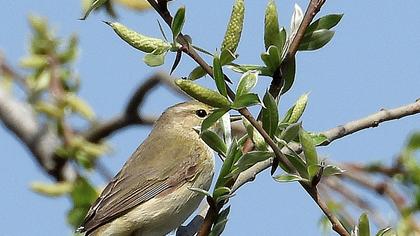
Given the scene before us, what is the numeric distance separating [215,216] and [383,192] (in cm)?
175

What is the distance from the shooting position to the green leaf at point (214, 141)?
2391 millimetres

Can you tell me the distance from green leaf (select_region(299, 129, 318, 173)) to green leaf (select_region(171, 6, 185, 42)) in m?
0.37

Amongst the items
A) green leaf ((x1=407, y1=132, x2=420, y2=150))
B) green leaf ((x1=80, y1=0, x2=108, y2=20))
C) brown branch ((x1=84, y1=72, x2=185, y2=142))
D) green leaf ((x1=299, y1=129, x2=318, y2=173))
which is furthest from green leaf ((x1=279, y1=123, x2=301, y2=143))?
brown branch ((x1=84, y1=72, x2=185, y2=142))

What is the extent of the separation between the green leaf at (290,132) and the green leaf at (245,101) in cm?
13

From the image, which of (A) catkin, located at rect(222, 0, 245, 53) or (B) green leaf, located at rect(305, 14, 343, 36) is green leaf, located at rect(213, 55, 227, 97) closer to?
(A) catkin, located at rect(222, 0, 245, 53)

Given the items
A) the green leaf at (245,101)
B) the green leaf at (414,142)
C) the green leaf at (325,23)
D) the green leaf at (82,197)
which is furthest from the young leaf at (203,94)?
the green leaf at (82,197)

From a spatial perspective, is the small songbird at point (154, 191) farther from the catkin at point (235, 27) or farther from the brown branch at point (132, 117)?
the catkin at point (235, 27)

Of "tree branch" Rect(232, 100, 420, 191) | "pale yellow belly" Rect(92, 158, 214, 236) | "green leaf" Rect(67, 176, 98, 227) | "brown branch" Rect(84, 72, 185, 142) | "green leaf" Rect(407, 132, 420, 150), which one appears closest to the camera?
"tree branch" Rect(232, 100, 420, 191)

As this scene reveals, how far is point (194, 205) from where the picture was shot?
446cm

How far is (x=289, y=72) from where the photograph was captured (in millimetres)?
2365

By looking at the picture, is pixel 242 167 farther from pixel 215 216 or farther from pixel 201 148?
pixel 201 148

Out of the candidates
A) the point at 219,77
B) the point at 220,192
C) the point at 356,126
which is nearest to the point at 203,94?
the point at 219,77

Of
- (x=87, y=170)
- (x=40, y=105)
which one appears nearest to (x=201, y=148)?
(x=87, y=170)

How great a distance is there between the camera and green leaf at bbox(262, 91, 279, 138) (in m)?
2.25
